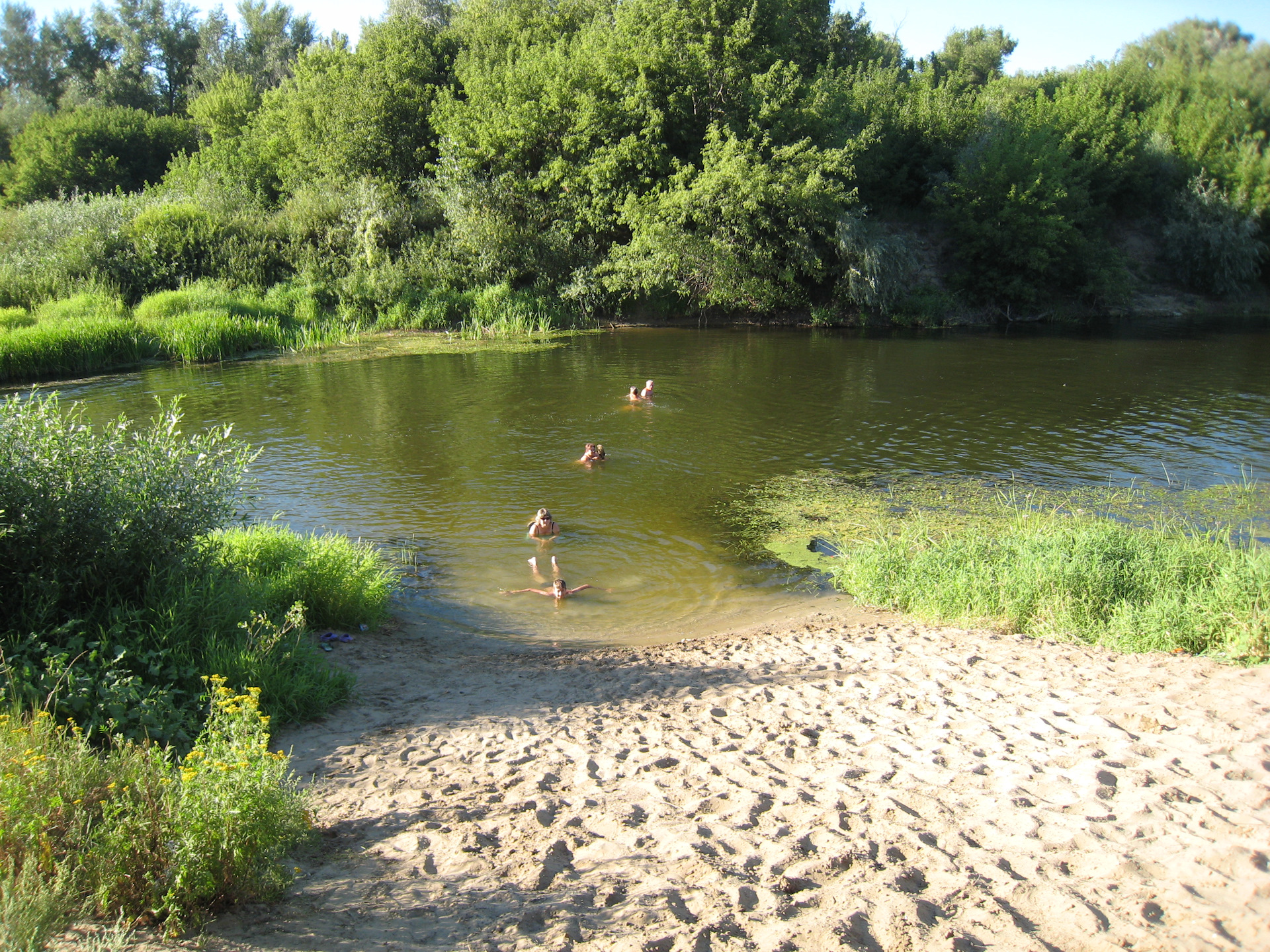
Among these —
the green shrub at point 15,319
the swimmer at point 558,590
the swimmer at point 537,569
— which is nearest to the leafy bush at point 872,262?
the swimmer at point 537,569

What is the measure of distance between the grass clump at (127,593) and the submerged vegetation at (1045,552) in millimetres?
5826

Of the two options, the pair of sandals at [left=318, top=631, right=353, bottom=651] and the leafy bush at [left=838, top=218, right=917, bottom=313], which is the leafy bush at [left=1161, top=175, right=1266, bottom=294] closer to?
the leafy bush at [left=838, top=218, right=917, bottom=313]

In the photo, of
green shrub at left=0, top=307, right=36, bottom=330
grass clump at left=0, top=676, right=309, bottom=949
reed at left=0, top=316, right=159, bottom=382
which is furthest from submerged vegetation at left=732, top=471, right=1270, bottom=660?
green shrub at left=0, top=307, right=36, bottom=330

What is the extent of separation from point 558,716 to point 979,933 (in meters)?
3.16

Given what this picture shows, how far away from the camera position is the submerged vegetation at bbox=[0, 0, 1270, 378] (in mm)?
30906

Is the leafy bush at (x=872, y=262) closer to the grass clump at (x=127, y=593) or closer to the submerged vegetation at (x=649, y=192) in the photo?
the submerged vegetation at (x=649, y=192)

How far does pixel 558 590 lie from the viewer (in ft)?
30.3

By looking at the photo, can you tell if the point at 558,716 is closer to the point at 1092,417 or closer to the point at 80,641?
the point at 80,641

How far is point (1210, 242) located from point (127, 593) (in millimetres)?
46699

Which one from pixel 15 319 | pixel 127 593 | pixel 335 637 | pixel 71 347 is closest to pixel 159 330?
pixel 71 347

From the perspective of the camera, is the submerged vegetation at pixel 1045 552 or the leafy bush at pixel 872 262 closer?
the submerged vegetation at pixel 1045 552

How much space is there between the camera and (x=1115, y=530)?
868 centimetres

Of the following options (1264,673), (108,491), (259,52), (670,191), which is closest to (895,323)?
(670,191)

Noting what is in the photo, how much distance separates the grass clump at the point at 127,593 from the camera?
16.9 feet
